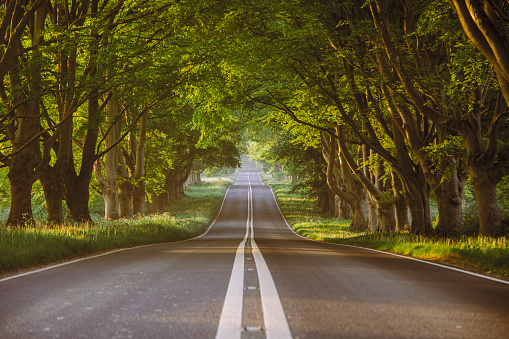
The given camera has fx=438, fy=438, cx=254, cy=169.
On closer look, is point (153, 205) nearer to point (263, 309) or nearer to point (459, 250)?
point (459, 250)

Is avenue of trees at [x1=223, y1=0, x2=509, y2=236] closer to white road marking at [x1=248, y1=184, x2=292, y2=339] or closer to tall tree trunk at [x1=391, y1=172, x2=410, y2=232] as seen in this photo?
tall tree trunk at [x1=391, y1=172, x2=410, y2=232]

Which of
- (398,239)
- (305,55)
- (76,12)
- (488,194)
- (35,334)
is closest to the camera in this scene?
(35,334)

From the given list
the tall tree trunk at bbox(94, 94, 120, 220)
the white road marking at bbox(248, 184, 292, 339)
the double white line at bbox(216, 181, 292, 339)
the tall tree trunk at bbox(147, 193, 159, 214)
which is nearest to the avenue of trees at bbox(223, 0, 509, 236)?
the white road marking at bbox(248, 184, 292, 339)

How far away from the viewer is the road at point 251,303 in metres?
3.39

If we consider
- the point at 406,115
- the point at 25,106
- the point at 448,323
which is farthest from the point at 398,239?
the point at 25,106

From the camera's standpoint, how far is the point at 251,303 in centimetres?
432

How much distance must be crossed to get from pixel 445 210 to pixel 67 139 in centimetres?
1381

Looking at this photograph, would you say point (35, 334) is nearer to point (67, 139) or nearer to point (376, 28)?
point (376, 28)

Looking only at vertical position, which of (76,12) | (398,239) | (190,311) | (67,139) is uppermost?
(76,12)

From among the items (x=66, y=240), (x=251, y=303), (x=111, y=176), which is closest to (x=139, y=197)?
(x=111, y=176)

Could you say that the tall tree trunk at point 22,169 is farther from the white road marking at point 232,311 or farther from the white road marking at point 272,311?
the white road marking at point 272,311

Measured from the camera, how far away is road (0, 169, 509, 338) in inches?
134

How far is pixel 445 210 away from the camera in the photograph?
1469cm

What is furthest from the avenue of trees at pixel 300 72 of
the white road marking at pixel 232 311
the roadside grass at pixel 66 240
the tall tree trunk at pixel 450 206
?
the white road marking at pixel 232 311
